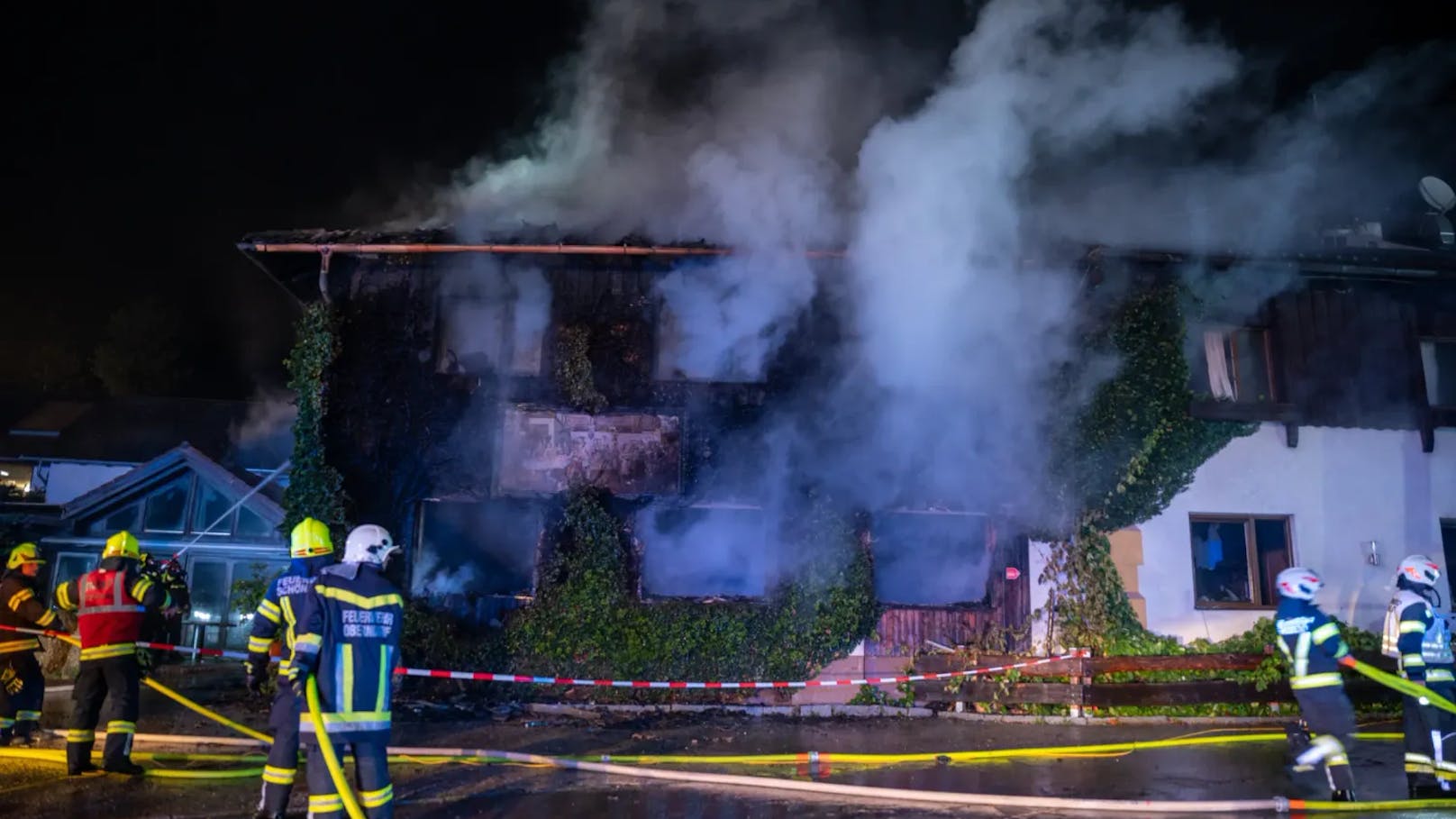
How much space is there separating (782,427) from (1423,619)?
263 inches

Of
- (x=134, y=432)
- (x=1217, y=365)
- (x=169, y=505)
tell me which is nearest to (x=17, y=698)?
(x=1217, y=365)

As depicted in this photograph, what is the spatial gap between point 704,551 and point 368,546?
6936 mm

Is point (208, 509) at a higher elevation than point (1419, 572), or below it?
higher

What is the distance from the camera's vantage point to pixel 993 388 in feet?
35.2

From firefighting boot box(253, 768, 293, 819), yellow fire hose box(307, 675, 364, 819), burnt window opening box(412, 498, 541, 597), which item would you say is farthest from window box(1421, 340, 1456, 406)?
firefighting boot box(253, 768, 293, 819)

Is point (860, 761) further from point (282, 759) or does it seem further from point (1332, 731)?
point (282, 759)

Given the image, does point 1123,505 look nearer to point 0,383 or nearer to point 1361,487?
point 1361,487

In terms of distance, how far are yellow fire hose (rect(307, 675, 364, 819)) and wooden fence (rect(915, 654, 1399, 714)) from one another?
23.5 feet

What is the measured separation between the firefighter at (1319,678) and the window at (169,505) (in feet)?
71.8

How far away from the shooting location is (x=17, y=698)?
7.30 meters

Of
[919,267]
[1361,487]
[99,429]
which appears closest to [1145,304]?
[919,267]

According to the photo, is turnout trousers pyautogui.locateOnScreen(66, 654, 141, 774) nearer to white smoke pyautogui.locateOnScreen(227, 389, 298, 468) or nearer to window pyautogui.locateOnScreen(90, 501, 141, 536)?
window pyautogui.locateOnScreen(90, 501, 141, 536)

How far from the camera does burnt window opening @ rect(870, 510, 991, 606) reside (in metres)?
12.3

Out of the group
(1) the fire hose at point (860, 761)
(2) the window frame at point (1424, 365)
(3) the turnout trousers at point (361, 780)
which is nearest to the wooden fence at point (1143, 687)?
(1) the fire hose at point (860, 761)
